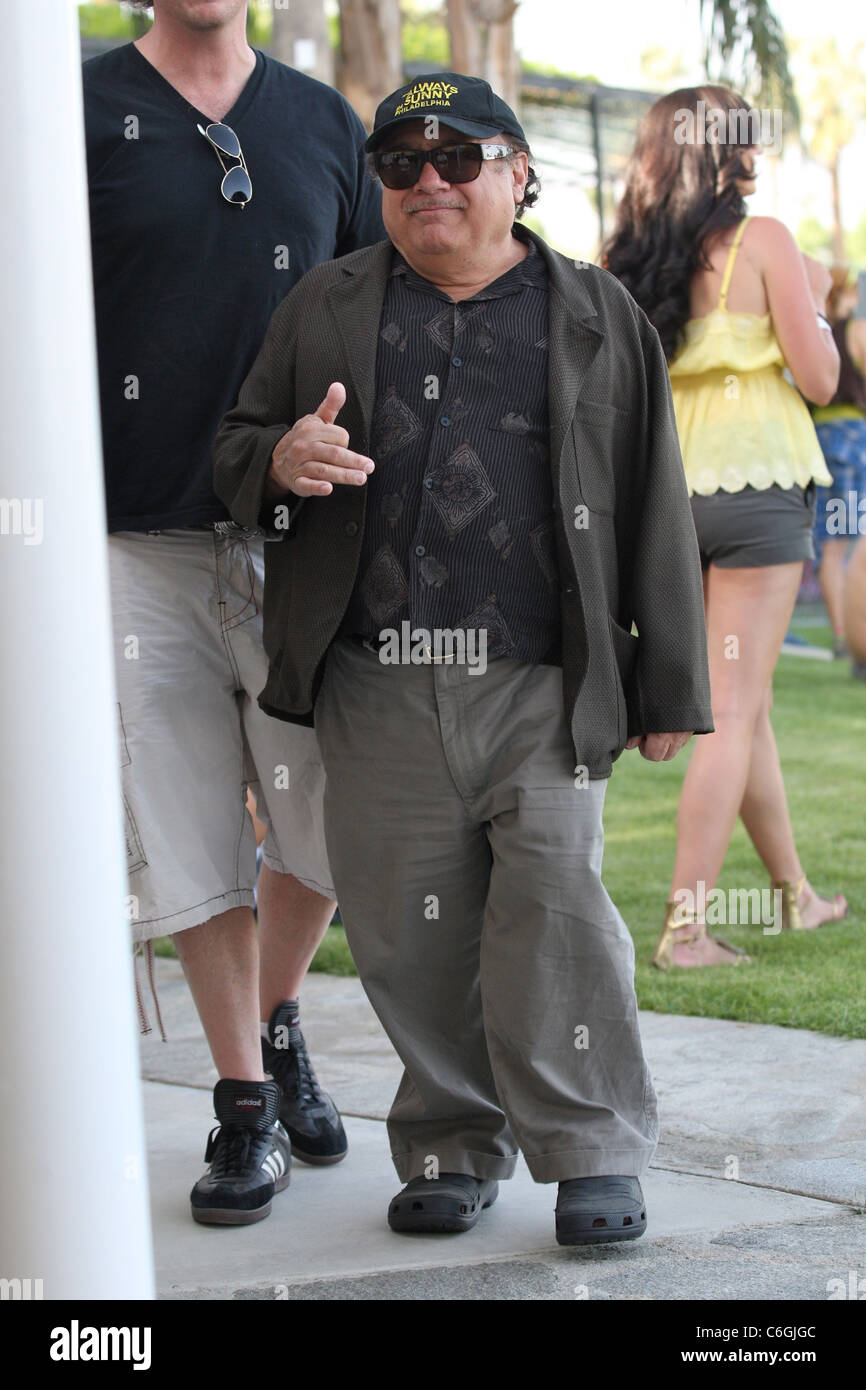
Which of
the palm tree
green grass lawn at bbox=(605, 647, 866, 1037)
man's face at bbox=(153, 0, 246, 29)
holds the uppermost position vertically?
the palm tree

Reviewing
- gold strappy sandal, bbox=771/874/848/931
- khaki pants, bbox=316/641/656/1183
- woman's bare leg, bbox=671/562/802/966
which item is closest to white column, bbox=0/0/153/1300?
khaki pants, bbox=316/641/656/1183

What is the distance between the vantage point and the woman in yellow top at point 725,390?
4926mm

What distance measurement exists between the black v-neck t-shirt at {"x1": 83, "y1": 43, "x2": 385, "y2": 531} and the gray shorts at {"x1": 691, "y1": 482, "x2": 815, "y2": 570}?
1.91 meters

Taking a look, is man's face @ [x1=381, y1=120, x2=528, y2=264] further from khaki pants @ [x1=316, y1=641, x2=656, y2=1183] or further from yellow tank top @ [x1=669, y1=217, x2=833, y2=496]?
yellow tank top @ [x1=669, y1=217, x2=833, y2=496]

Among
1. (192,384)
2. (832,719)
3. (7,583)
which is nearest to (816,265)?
(192,384)

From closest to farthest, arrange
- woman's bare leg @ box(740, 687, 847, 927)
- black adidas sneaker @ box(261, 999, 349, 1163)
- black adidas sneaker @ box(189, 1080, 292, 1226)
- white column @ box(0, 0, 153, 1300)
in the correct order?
white column @ box(0, 0, 153, 1300) < black adidas sneaker @ box(189, 1080, 292, 1226) < black adidas sneaker @ box(261, 999, 349, 1163) < woman's bare leg @ box(740, 687, 847, 927)

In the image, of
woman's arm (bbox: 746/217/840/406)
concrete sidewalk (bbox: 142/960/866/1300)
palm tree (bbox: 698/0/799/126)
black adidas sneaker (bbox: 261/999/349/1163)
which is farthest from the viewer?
palm tree (bbox: 698/0/799/126)

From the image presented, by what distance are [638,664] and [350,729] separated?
552 millimetres

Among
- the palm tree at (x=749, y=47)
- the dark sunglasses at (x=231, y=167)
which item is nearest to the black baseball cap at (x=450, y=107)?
the dark sunglasses at (x=231, y=167)

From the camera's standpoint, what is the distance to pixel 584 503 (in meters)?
3.11

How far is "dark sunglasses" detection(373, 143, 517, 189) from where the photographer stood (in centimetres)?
307

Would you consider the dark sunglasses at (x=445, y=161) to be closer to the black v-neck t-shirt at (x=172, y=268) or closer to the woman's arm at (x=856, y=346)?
the black v-neck t-shirt at (x=172, y=268)

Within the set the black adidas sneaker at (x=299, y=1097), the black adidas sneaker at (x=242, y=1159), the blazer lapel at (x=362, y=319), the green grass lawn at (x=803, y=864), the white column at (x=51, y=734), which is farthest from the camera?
the green grass lawn at (x=803, y=864)

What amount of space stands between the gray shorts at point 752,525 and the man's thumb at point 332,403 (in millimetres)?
2235
